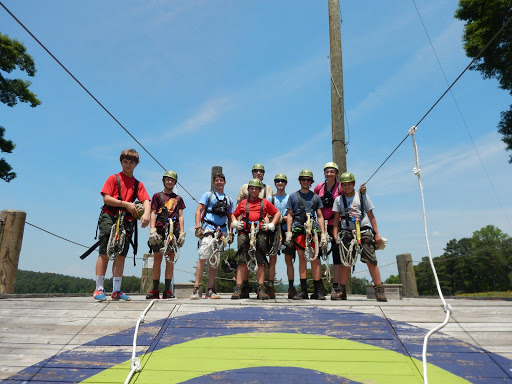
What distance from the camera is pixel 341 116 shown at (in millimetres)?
9188

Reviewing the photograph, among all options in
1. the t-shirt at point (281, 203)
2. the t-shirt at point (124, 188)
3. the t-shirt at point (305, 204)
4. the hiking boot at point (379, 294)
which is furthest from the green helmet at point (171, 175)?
the hiking boot at point (379, 294)

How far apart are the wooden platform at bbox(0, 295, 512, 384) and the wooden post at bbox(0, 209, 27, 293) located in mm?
2644

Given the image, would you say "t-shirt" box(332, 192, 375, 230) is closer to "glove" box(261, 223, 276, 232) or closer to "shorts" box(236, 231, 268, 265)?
"glove" box(261, 223, 276, 232)

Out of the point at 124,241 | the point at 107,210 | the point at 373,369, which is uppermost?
the point at 107,210

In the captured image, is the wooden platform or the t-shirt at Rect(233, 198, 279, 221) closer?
the wooden platform

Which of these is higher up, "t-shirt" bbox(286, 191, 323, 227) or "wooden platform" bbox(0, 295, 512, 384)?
"t-shirt" bbox(286, 191, 323, 227)

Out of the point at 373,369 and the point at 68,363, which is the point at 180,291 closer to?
the point at 68,363

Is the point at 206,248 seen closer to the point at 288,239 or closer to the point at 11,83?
the point at 288,239

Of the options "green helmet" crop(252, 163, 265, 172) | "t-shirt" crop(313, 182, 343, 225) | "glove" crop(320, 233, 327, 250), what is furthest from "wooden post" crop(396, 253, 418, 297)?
"green helmet" crop(252, 163, 265, 172)

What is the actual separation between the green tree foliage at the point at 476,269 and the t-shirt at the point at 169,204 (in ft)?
230

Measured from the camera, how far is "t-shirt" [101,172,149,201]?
5.57 meters

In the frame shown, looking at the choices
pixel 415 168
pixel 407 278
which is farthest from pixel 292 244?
pixel 407 278

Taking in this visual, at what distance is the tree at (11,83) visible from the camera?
1755 centimetres

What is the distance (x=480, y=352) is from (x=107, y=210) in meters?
4.95
